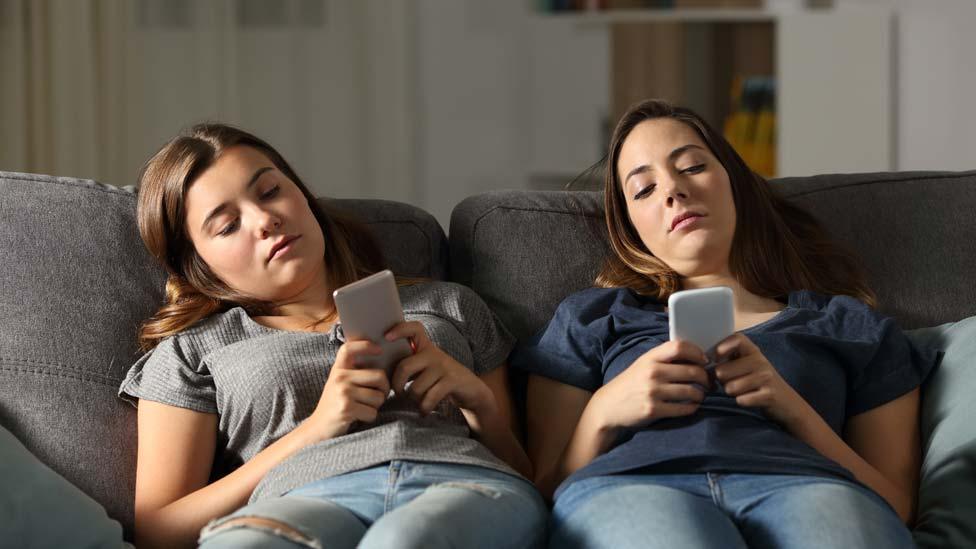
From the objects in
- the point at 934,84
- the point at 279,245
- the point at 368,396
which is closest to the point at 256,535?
the point at 368,396

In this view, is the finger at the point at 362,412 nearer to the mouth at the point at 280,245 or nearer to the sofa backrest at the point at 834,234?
the mouth at the point at 280,245

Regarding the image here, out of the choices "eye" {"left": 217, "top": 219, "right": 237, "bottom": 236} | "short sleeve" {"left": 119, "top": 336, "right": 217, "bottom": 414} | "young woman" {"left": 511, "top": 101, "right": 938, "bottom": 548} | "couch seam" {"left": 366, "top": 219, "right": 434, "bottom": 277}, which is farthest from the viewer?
"couch seam" {"left": 366, "top": 219, "right": 434, "bottom": 277}

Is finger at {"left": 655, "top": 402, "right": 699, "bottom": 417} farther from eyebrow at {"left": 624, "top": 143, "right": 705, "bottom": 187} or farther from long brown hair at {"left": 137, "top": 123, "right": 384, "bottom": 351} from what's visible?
long brown hair at {"left": 137, "top": 123, "right": 384, "bottom": 351}

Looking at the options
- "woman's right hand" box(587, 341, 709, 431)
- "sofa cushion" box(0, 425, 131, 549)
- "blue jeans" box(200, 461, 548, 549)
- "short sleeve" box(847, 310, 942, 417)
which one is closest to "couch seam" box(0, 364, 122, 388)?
"sofa cushion" box(0, 425, 131, 549)

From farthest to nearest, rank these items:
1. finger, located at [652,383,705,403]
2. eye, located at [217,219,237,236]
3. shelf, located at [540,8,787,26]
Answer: shelf, located at [540,8,787,26] < eye, located at [217,219,237,236] < finger, located at [652,383,705,403]

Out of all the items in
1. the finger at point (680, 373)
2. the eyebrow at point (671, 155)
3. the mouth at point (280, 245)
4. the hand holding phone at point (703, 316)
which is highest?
the eyebrow at point (671, 155)

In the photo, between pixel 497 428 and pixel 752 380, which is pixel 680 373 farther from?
pixel 497 428

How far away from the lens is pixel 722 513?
4.54ft

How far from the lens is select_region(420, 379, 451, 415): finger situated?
1538 millimetres

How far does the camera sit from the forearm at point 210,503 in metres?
1.52

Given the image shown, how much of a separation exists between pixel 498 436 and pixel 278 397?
315mm

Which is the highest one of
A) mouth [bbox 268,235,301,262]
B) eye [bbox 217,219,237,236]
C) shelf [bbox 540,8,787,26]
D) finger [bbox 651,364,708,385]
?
shelf [bbox 540,8,787,26]

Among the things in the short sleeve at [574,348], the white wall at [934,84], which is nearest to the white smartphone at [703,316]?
the short sleeve at [574,348]

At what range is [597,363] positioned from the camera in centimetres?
171
